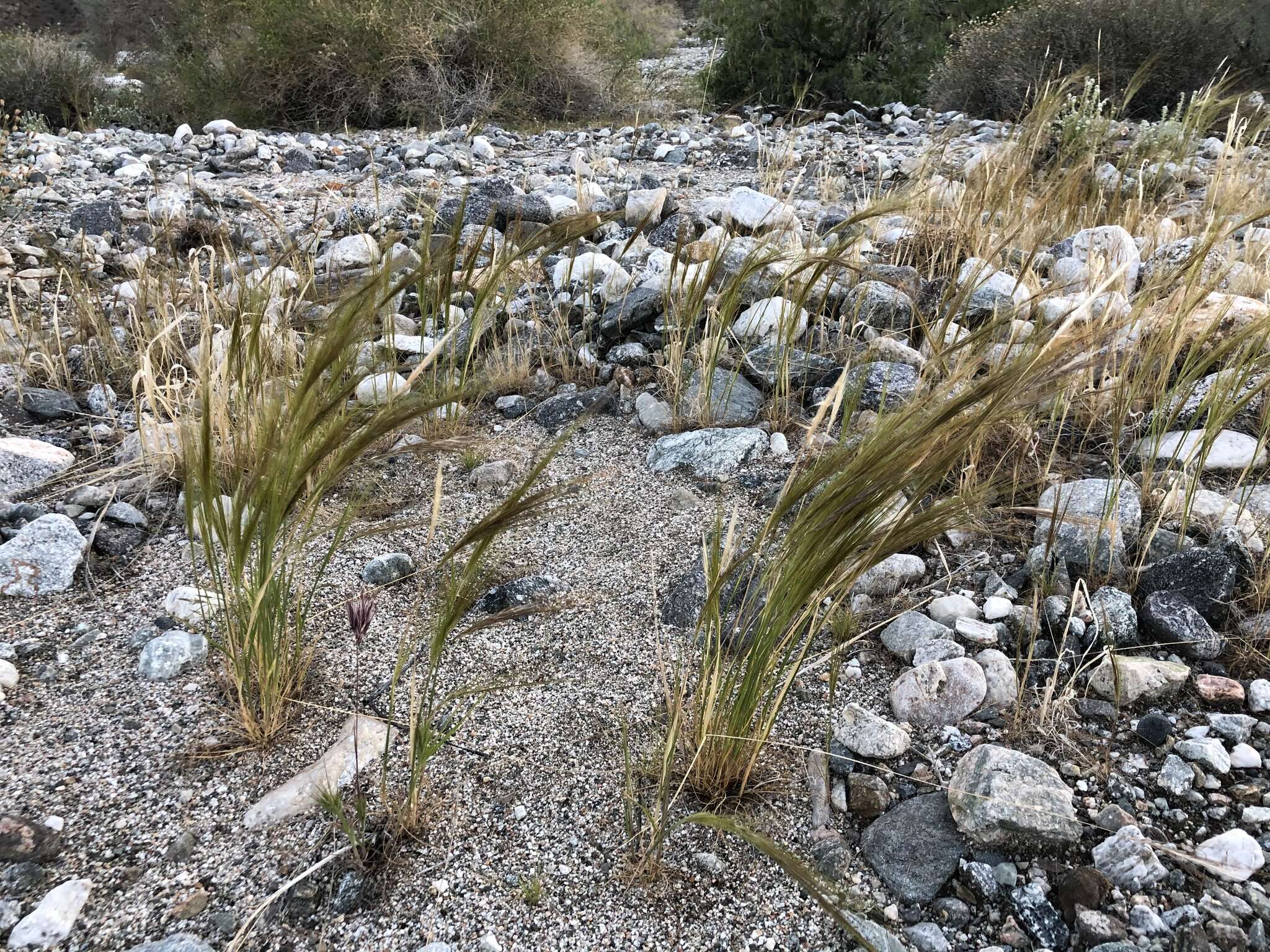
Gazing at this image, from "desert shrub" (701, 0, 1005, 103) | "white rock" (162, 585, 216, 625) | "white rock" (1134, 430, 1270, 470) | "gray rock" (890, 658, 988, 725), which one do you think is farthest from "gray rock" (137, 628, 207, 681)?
"desert shrub" (701, 0, 1005, 103)

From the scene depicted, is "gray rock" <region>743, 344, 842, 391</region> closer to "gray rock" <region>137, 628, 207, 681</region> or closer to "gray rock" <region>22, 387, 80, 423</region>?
"gray rock" <region>137, 628, 207, 681</region>

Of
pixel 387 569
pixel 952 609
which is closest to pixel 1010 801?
pixel 952 609

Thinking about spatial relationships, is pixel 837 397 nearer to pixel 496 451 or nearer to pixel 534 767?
pixel 534 767

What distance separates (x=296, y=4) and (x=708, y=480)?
721 centimetres

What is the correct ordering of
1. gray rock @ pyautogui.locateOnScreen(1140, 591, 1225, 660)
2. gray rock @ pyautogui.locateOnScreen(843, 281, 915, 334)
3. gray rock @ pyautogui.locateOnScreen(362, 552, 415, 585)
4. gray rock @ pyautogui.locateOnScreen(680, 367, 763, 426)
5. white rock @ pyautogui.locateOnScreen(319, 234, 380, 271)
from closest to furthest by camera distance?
1. gray rock @ pyautogui.locateOnScreen(1140, 591, 1225, 660)
2. gray rock @ pyautogui.locateOnScreen(362, 552, 415, 585)
3. gray rock @ pyautogui.locateOnScreen(680, 367, 763, 426)
4. gray rock @ pyautogui.locateOnScreen(843, 281, 915, 334)
5. white rock @ pyautogui.locateOnScreen(319, 234, 380, 271)

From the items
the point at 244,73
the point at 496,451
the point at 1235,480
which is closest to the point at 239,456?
the point at 496,451

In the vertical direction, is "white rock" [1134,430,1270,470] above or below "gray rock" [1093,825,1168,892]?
above

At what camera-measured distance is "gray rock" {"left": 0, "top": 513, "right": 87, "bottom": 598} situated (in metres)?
1.91

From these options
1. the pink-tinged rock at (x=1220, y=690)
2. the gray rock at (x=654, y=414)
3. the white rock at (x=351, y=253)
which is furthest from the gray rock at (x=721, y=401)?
the white rock at (x=351, y=253)

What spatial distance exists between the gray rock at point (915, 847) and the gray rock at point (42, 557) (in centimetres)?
175

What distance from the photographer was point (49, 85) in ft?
27.0

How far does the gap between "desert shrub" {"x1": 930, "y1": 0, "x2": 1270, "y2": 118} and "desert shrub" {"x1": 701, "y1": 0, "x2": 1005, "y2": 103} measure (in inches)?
50.1

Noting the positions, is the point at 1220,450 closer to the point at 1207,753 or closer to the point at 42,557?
the point at 1207,753

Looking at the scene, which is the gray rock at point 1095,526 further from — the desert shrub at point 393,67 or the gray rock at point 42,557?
the desert shrub at point 393,67
